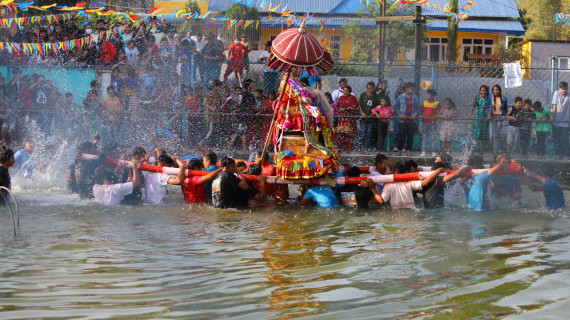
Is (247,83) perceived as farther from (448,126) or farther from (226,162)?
(226,162)

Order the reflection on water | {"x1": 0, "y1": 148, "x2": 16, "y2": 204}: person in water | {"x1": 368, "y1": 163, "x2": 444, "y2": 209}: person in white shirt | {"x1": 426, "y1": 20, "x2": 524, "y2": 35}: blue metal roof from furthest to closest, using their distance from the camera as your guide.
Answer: {"x1": 426, "y1": 20, "x2": 524, "y2": 35}: blue metal roof
{"x1": 368, "y1": 163, "x2": 444, "y2": 209}: person in white shirt
{"x1": 0, "y1": 148, "x2": 16, "y2": 204}: person in water
the reflection on water

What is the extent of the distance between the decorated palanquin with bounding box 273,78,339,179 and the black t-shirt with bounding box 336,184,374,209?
350mm

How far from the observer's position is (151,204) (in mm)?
9477

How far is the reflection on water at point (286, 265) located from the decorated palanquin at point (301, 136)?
0.60 meters

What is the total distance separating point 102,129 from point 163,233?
20.6ft

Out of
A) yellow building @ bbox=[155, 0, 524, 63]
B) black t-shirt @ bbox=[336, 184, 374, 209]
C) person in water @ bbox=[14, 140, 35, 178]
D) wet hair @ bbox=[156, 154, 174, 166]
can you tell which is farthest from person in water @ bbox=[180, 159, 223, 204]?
yellow building @ bbox=[155, 0, 524, 63]

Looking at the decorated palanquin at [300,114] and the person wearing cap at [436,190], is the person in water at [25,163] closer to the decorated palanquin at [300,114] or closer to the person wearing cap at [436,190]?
the decorated palanquin at [300,114]

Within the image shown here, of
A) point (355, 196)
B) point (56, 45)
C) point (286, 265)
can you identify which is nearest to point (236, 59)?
point (56, 45)

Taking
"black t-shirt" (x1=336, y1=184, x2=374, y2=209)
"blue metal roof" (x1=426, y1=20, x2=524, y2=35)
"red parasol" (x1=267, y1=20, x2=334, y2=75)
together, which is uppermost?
"blue metal roof" (x1=426, y1=20, x2=524, y2=35)

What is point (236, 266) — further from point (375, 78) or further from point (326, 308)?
point (375, 78)

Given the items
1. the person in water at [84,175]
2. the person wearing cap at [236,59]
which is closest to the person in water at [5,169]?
the person in water at [84,175]

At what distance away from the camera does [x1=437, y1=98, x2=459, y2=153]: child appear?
1250 cm

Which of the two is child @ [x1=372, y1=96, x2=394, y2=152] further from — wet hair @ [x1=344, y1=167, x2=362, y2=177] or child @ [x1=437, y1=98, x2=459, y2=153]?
wet hair @ [x1=344, y1=167, x2=362, y2=177]

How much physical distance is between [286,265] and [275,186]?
3.67 meters
